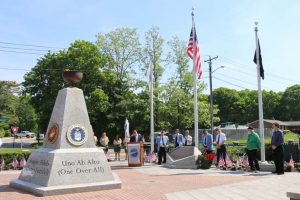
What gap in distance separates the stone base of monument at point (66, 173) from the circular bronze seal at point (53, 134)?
0.31 meters

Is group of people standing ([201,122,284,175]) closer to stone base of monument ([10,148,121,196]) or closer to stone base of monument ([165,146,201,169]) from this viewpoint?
stone base of monument ([165,146,201,169])

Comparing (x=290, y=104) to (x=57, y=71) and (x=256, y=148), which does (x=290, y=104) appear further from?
(x=256, y=148)

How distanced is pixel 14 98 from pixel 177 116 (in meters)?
54.5

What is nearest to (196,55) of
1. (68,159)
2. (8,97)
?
(68,159)

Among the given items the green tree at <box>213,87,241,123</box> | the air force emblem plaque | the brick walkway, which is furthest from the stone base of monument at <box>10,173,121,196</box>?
the green tree at <box>213,87,241,123</box>

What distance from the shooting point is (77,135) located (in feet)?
39.3

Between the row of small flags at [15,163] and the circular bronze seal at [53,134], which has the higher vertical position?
the circular bronze seal at [53,134]

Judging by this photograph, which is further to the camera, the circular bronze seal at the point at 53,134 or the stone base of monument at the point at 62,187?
the circular bronze seal at the point at 53,134

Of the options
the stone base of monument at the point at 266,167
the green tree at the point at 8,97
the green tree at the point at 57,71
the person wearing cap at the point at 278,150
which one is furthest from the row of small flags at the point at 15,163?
the green tree at the point at 8,97

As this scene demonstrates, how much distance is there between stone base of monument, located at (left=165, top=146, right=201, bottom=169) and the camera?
58.9 feet

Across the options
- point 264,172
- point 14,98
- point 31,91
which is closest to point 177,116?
point 31,91

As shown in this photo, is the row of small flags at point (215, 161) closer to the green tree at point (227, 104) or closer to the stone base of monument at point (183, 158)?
the stone base of monument at point (183, 158)

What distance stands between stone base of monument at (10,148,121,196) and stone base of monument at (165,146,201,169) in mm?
6553

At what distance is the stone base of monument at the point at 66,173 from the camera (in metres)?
10.8
